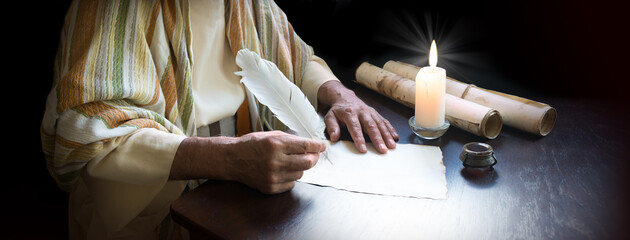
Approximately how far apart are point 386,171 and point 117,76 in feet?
2.00

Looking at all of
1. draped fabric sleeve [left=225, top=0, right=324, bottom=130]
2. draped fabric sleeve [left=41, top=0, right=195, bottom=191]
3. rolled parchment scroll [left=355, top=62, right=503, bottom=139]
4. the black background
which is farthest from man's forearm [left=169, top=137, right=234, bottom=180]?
the black background

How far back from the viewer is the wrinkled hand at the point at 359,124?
1086mm

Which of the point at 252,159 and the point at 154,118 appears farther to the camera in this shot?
the point at 154,118

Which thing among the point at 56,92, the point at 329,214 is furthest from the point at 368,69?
the point at 56,92

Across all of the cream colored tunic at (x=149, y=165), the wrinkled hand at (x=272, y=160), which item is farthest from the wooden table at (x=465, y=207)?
the cream colored tunic at (x=149, y=165)

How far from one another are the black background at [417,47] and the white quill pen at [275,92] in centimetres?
60

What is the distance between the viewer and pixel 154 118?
1058 millimetres

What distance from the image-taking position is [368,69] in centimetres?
153

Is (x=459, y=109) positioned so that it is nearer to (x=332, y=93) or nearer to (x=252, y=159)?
(x=332, y=93)

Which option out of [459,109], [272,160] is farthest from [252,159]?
[459,109]

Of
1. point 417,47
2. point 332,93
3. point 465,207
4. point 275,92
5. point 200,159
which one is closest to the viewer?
point 465,207

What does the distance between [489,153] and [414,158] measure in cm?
16

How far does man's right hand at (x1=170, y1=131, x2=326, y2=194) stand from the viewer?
2.82 feet

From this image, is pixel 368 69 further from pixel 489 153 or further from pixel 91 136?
pixel 91 136
